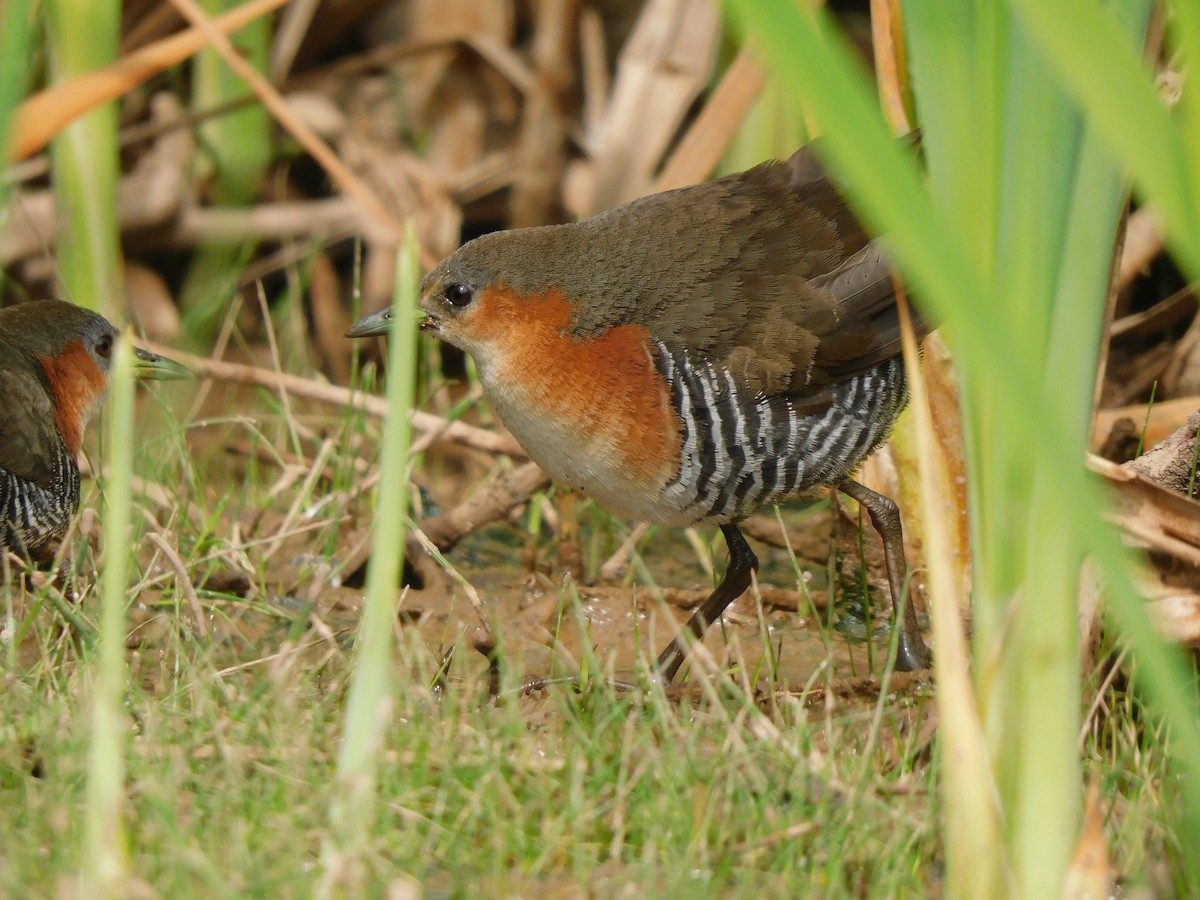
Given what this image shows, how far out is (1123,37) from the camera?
1.49 meters

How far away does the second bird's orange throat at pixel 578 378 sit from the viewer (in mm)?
2924

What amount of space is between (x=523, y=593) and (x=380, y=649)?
1975 mm

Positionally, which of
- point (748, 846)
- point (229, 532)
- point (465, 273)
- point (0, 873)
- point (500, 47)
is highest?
point (500, 47)

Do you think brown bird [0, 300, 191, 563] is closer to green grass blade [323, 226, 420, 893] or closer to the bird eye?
the bird eye

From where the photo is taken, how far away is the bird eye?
10.4 ft

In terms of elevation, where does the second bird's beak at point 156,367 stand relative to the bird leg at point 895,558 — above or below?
above

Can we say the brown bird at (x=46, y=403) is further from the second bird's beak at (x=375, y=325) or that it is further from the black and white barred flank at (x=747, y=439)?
the black and white barred flank at (x=747, y=439)

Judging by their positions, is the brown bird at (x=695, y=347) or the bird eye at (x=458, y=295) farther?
the bird eye at (x=458, y=295)

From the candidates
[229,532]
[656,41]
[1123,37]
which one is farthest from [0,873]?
[656,41]

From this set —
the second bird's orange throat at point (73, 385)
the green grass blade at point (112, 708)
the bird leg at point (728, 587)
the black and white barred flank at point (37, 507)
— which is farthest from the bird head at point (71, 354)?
the green grass blade at point (112, 708)

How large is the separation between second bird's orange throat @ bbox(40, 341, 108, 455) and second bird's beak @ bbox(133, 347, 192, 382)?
10cm

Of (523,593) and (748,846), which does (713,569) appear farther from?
(748,846)

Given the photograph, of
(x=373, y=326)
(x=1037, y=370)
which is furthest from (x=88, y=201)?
(x=1037, y=370)

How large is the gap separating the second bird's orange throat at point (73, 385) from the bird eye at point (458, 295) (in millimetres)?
1074
